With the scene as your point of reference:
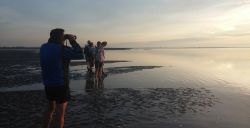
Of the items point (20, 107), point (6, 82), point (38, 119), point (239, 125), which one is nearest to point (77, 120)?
point (38, 119)

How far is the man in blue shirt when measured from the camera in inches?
262

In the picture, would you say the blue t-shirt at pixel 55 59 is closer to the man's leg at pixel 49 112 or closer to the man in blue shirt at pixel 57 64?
the man in blue shirt at pixel 57 64

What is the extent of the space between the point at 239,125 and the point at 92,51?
1304cm

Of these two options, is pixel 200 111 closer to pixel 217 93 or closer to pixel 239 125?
pixel 239 125

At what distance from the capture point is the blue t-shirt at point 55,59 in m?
6.64

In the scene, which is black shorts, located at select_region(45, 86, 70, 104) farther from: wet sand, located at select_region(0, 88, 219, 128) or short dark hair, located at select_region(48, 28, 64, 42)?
wet sand, located at select_region(0, 88, 219, 128)

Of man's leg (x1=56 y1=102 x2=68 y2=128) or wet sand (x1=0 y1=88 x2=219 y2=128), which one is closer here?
man's leg (x1=56 y1=102 x2=68 y2=128)

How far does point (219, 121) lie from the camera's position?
32.2ft

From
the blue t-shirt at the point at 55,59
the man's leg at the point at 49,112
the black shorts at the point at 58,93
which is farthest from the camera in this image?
the man's leg at the point at 49,112

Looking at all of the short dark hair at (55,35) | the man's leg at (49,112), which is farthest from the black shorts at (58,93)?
the short dark hair at (55,35)

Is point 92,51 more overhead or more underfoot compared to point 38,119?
more overhead

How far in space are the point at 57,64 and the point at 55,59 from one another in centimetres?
11

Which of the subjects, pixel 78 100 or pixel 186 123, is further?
pixel 78 100

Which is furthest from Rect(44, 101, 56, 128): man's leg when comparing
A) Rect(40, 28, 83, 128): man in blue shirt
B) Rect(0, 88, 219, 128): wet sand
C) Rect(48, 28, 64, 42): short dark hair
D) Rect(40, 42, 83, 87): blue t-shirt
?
Rect(0, 88, 219, 128): wet sand
